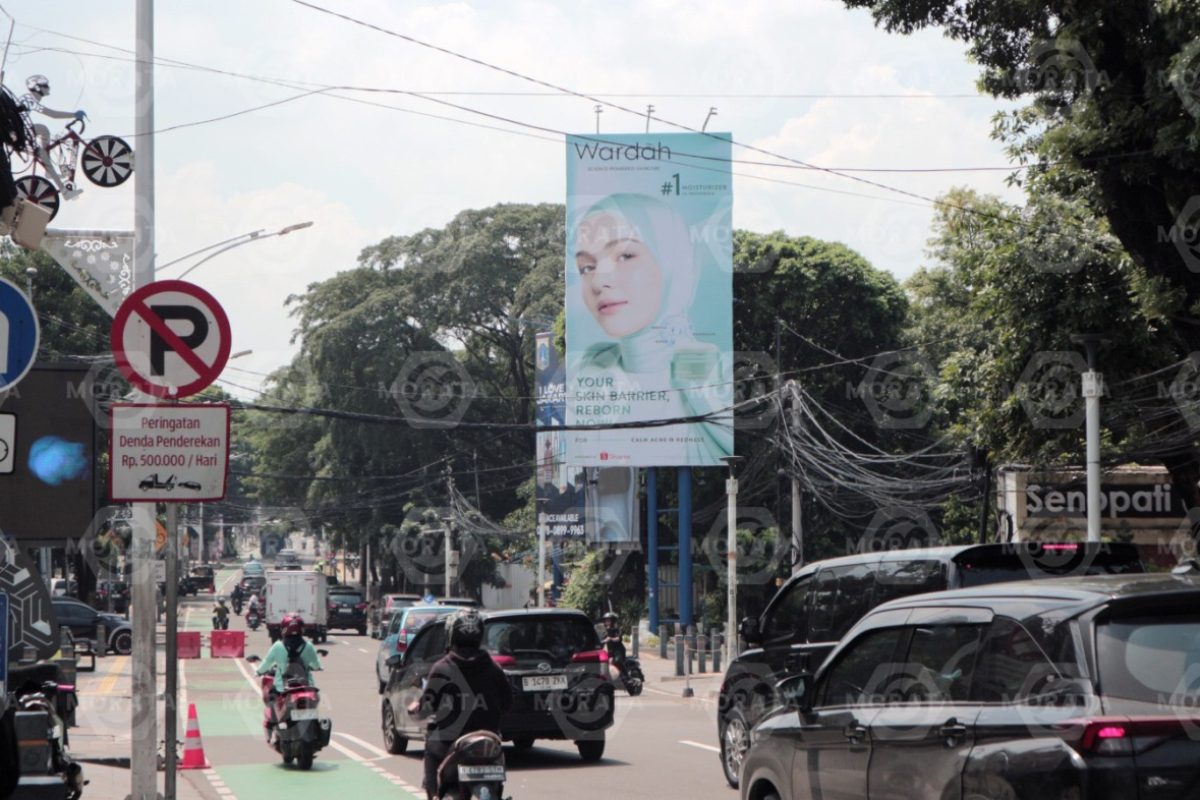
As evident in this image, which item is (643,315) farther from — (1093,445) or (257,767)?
(257,767)

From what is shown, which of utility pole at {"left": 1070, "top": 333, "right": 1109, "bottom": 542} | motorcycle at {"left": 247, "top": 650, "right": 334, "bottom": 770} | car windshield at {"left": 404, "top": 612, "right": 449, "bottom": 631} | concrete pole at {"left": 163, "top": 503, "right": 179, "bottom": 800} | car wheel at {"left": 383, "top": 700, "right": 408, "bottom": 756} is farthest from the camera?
car windshield at {"left": 404, "top": 612, "right": 449, "bottom": 631}

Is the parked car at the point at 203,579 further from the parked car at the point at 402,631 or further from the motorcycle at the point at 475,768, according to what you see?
the motorcycle at the point at 475,768

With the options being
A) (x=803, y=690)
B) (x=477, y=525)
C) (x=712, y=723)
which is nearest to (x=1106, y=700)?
(x=803, y=690)

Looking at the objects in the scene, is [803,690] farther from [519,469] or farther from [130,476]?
[519,469]

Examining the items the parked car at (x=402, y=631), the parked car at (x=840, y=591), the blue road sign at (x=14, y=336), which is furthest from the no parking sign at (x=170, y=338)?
the parked car at (x=402, y=631)

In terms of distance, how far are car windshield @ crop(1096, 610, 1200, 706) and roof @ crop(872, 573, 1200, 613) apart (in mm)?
114

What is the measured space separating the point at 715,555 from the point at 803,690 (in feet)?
133

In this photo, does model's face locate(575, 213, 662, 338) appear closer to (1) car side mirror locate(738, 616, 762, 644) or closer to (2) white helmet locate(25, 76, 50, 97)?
(2) white helmet locate(25, 76, 50, 97)

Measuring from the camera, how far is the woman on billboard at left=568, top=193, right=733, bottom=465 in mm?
42625

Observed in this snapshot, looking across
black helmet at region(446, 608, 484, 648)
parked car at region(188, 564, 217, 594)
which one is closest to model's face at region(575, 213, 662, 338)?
black helmet at region(446, 608, 484, 648)

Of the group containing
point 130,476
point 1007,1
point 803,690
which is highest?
point 1007,1

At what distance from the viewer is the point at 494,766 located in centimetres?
895

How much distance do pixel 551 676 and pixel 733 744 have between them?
297 cm

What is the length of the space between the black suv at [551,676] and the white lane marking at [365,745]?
1.28m
